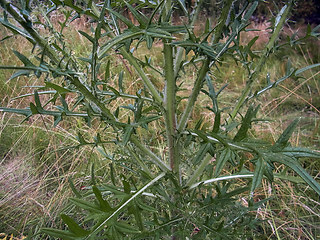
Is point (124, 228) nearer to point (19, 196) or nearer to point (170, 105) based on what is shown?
point (170, 105)

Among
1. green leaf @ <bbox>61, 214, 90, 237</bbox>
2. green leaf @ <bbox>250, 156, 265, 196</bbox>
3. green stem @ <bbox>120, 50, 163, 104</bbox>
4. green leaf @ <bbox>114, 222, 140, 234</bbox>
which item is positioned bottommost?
green leaf @ <bbox>114, 222, 140, 234</bbox>

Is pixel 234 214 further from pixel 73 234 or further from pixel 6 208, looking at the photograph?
pixel 6 208

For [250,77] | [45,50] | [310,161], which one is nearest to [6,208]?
[45,50]

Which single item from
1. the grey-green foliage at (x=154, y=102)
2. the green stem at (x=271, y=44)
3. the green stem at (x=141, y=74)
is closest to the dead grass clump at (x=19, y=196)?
the grey-green foliage at (x=154, y=102)

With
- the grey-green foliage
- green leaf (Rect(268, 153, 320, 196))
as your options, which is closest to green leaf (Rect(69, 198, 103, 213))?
the grey-green foliage

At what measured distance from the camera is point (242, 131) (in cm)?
58

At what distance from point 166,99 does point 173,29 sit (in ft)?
0.67

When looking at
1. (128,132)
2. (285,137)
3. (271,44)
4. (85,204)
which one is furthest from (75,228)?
(271,44)

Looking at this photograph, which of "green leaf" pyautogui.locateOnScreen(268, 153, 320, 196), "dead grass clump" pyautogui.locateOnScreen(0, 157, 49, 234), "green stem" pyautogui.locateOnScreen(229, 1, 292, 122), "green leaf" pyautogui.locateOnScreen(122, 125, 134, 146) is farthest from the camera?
"dead grass clump" pyautogui.locateOnScreen(0, 157, 49, 234)

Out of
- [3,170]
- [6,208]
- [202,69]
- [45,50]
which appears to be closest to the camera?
[45,50]

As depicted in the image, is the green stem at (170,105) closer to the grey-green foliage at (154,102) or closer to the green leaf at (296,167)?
the grey-green foliage at (154,102)

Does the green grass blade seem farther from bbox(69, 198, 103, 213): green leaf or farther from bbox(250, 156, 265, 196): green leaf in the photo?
bbox(250, 156, 265, 196): green leaf

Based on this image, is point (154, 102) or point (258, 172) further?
point (154, 102)

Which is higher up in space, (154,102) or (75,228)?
(154,102)
